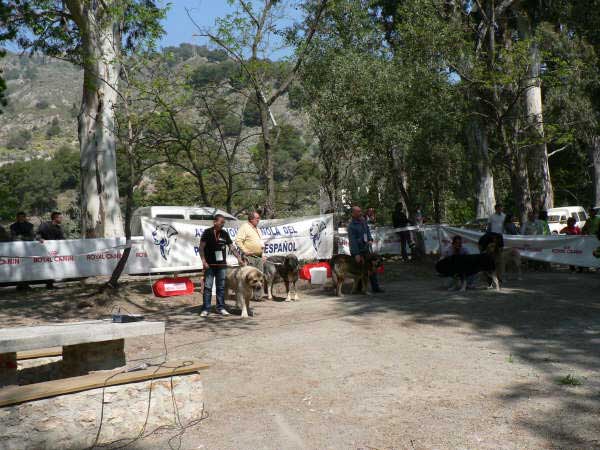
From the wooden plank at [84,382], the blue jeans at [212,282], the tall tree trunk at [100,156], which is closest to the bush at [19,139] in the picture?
the tall tree trunk at [100,156]

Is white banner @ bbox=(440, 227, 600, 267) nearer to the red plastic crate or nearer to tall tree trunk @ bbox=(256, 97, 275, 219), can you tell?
tall tree trunk @ bbox=(256, 97, 275, 219)

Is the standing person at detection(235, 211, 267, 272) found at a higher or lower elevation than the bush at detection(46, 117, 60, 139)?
lower

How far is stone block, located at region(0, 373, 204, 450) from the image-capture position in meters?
4.52

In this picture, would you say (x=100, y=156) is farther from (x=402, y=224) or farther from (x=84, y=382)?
(x=84, y=382)

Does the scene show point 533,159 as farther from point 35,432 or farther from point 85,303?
point 35,432

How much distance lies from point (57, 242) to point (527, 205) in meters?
14.4

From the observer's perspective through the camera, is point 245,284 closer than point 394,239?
Yes

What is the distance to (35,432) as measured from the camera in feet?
15.0

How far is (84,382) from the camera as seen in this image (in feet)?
16.1

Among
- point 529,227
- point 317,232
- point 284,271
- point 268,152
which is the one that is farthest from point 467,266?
point 529,227

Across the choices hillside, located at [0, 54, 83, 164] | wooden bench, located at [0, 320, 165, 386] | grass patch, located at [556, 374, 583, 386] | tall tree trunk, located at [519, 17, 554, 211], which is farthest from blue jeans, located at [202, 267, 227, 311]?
hillside, located at [0, 54, 83, 164]

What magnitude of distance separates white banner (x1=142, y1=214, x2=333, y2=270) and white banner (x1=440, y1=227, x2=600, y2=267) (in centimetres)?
450

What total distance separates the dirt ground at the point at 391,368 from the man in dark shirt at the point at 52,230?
3126 mm

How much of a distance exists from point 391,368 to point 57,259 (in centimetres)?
1014
